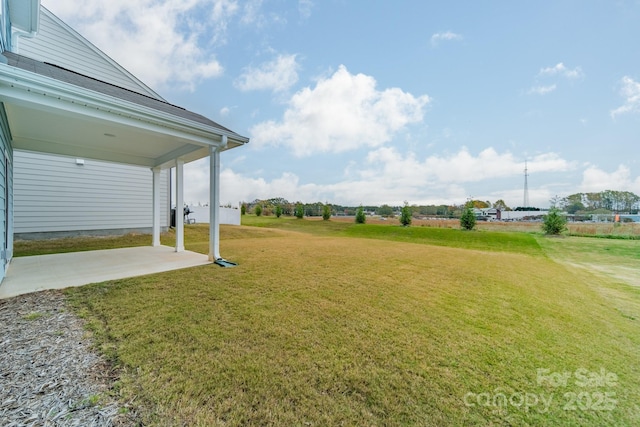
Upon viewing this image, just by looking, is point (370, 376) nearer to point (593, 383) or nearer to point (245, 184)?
point (593, 383)

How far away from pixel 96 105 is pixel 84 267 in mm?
3282

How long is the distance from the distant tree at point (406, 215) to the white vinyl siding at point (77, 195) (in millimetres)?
14105

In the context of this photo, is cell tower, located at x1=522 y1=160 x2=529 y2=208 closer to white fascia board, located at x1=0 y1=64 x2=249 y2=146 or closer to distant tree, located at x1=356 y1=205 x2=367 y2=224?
distant tree, located at x1=356 y1=205 x2=367 y2=224

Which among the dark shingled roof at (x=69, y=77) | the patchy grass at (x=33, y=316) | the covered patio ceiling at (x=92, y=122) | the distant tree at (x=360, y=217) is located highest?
the dark shingled roof at (x=69, y=77)

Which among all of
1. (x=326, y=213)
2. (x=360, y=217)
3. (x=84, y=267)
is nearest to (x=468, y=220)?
(x=360, y=217)

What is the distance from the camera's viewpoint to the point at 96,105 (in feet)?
12.6

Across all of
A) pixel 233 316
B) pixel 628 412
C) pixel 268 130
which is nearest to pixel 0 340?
pixel 233 316

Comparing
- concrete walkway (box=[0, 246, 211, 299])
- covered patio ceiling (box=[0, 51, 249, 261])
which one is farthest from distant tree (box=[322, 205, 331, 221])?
concrete walkway (box=[0, 246, 211, 299])

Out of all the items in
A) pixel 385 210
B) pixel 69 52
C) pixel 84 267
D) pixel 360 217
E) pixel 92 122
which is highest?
pixel 69 52

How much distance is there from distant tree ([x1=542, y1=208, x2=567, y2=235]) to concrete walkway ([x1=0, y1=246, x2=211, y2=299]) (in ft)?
51.9

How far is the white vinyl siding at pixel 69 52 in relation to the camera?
8.30 m

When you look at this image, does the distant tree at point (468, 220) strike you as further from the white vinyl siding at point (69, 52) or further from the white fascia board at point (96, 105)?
the white vinyl siding at point (69, 52)

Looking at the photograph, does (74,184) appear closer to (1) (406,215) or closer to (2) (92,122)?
(2) (92,122)

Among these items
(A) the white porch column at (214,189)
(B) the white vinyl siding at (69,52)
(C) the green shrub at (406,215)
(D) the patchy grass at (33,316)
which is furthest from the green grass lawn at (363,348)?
(C) the green shrub at (406,215)
